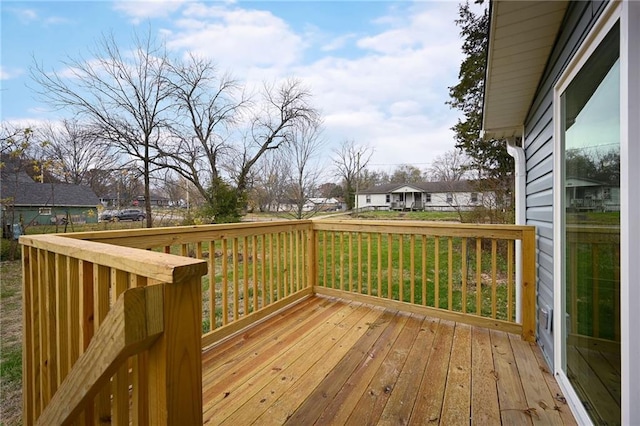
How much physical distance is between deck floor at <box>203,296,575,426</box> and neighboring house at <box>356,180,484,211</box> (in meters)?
4.85

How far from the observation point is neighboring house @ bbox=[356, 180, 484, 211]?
6.96 m

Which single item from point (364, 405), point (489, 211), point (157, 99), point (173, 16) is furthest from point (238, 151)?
point (364, 405)

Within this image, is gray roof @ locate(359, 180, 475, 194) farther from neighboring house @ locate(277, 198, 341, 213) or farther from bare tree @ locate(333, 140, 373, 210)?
neighboring house @ locate(277, 198, 341, 213)

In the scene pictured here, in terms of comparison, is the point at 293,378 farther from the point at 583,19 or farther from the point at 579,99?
the point at 583,19

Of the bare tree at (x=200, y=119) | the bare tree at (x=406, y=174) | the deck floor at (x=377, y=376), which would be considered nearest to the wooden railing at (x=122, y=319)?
the deck floor at (x=377, y=376)

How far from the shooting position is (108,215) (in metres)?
6.30

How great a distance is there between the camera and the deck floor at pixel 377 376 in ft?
5.29

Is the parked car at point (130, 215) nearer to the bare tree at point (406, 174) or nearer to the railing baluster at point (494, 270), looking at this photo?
the railing baluster at point (494, 270)

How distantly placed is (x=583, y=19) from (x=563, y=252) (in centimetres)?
132

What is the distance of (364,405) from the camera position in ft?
5.53

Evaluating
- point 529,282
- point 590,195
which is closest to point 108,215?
point 529,282

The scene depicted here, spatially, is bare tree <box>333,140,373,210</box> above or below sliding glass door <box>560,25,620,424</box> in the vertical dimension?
above

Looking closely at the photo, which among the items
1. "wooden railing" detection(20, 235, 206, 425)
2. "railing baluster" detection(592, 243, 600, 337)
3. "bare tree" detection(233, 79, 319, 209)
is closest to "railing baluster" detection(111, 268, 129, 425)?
"wooden railing" detection(20, 235, 206, 425)

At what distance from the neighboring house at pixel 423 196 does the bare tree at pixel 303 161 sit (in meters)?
2.96
